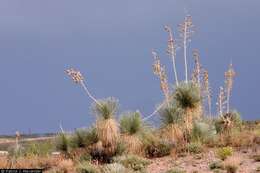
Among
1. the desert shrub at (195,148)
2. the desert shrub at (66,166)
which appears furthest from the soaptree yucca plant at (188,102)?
the desert shrub at (66,166)

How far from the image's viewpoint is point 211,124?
2381 cm

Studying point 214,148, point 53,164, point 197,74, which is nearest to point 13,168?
point 53,164

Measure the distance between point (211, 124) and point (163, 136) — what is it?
2.71 meters

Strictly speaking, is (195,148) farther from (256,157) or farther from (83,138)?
(83,138)

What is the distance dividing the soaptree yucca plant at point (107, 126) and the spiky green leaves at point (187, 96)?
2245mm

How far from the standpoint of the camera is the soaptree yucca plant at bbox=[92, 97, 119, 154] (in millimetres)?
21062

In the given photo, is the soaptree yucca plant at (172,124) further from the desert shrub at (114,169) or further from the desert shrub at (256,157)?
the desert shrub at (114,169)

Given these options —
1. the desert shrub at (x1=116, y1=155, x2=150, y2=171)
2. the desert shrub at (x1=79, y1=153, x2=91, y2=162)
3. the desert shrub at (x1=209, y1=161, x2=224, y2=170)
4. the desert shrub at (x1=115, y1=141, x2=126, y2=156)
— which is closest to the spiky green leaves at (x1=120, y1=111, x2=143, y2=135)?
the desert shrub at (x1=115, y1=141, x2=126, y2=156)

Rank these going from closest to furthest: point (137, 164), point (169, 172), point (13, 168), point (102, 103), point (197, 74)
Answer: point (169, 172) → point (137, 164) → point (13, 168) → point (102, 103) → point (197, 74)

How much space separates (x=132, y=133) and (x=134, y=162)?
2.56 metres

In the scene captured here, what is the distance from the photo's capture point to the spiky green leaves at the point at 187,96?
71.5 ft

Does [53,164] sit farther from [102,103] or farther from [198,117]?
[198,117]

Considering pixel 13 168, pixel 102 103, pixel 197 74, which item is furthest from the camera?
pixel 197 74

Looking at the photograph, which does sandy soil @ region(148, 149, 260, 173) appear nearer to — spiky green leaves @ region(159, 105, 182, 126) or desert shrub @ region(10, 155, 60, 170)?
spiky green leaves @ region(159, 105, 182, 126)
